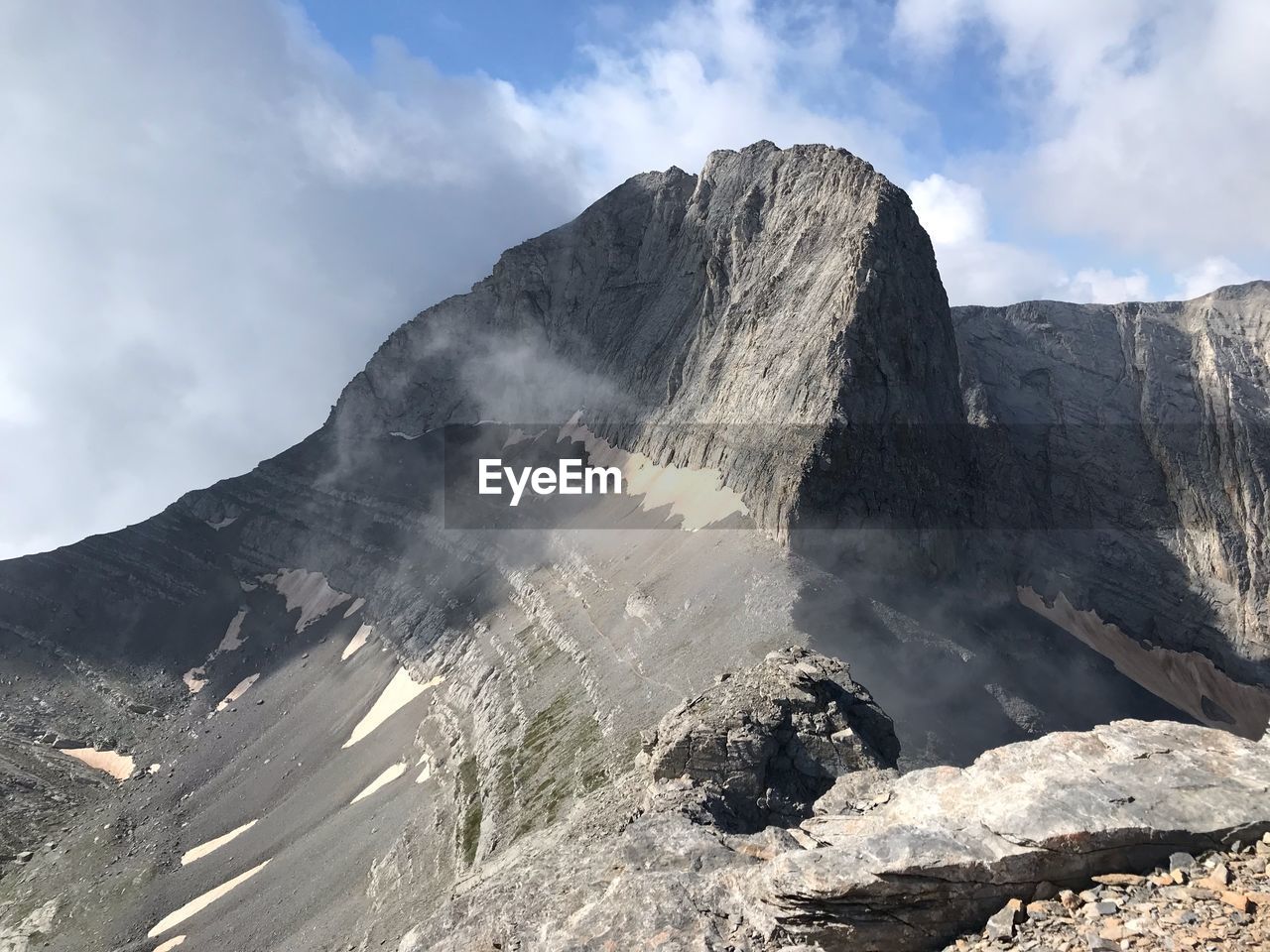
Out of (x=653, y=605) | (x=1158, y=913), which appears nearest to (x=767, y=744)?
(x=1158, y=913)

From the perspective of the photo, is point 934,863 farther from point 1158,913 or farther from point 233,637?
point 233,637

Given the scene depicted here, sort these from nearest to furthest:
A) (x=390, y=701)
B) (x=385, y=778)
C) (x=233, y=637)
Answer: (x=385, y=778) → (x=390, y=701) → (x=233, y=637)

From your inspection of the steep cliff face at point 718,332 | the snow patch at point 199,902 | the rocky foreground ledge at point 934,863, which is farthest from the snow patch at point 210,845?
the rocky foreground ledge at point 934,863

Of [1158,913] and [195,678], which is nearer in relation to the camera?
[1158,913]

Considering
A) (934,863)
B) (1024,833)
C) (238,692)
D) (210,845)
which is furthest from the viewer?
(238,692)

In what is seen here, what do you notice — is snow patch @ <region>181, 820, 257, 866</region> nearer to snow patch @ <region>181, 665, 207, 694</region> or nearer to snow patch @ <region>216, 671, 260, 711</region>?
snow patch @ <region>216, 671, 260, 711</region>

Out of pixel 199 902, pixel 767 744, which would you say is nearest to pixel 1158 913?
pixel 767 744

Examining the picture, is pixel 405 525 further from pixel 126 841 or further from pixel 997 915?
pixel 997 915

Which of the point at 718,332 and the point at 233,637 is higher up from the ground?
the point at 718,332

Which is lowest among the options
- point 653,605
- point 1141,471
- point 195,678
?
point 195,678
